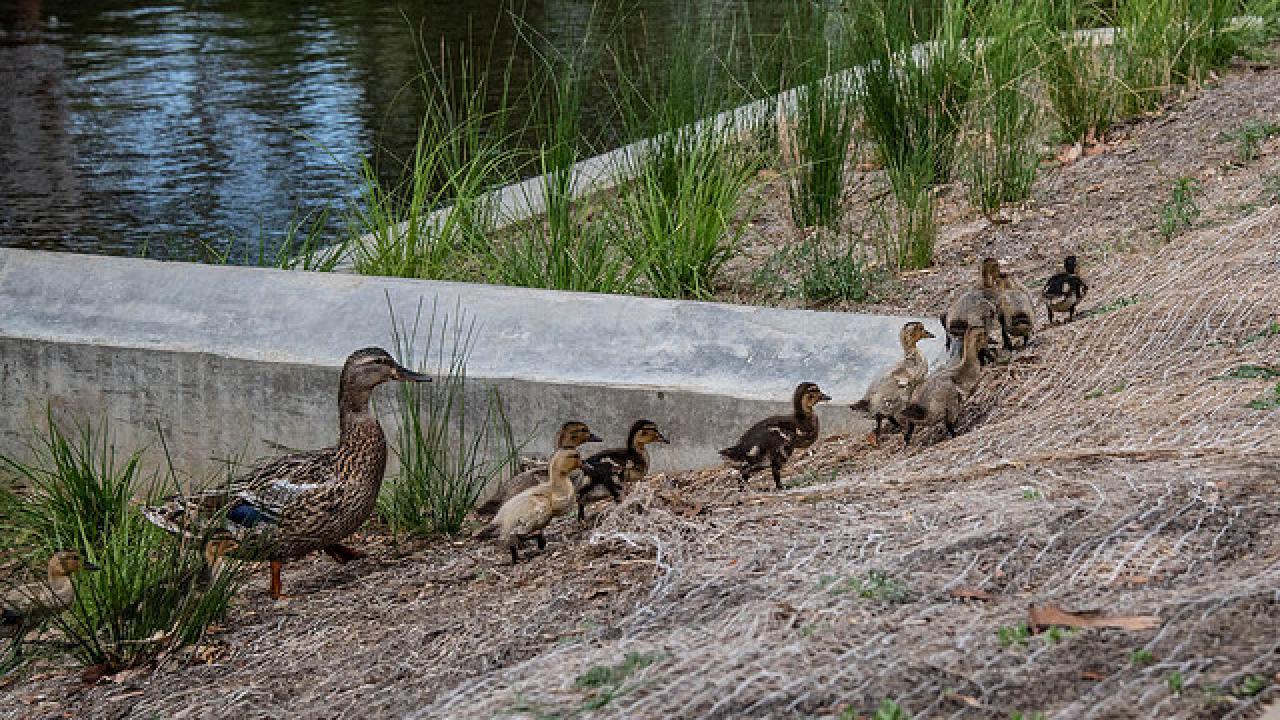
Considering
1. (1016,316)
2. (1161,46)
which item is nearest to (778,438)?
(1016,316)

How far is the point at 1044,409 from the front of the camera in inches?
240

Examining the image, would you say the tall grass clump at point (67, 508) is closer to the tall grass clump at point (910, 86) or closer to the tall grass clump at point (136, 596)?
the tall grass clump at point (136, 596)

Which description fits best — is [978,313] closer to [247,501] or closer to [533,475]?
[533,475]

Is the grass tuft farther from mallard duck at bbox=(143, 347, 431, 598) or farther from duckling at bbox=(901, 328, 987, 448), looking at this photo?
mallard duck at bbox=(143, 347, 431, 598)

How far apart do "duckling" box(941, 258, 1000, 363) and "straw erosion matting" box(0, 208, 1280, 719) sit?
31cm

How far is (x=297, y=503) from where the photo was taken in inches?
229

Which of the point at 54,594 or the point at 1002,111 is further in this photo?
the point at 1002,111

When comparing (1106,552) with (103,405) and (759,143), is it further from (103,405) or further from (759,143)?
(759,143)

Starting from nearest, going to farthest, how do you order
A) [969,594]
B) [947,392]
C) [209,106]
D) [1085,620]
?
[1085,620] → [969,594] → [947,392] → [209,106]

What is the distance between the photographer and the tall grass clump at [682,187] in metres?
8.29

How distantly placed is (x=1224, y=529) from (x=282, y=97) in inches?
469

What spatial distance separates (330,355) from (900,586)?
11.9 feet

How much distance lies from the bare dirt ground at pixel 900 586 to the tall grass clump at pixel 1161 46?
4453 mm

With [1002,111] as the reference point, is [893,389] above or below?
below
